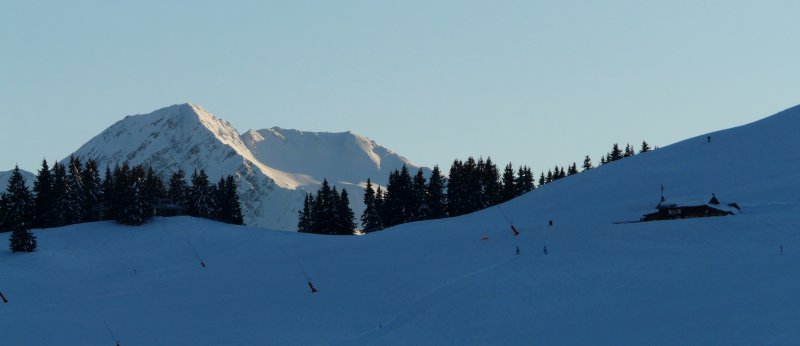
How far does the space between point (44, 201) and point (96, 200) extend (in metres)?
8.01

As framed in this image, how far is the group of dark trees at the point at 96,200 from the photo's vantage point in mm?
98062

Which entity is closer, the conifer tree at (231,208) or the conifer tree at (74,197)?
the conifer tree at (74,197)

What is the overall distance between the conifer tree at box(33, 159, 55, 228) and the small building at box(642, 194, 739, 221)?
59999 mm

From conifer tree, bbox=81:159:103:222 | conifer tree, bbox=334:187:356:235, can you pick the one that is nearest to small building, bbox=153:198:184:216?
conifer tree, bbox=81:159:103:222

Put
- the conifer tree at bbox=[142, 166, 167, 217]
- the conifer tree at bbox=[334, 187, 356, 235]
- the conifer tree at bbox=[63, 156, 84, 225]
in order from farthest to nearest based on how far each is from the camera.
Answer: the conifer tree at bbox=[334, 187, 356, 235] → the conifer tree at bbox=[63, 156, 84, 225] → the conifer tree at bbox=[142, 166, 167, 217]

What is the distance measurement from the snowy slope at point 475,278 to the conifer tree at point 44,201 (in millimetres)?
7699

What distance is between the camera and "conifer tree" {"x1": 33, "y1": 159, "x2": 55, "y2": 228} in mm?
101875

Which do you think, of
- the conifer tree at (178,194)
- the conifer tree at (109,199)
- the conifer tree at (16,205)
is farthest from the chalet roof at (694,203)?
the conifer tree at (178,194)

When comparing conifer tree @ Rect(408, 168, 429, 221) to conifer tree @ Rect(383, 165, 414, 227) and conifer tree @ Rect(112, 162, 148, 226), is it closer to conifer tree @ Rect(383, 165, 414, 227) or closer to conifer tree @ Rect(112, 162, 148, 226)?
conifer tree @ Rect(383, 165, 414, 227)

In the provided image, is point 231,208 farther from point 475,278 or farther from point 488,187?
point 475,278

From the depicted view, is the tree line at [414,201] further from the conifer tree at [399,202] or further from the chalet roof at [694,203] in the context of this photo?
the chalet roof at [694,203]

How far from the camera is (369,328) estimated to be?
4656 centimetres

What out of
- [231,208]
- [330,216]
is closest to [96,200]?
[231,208]

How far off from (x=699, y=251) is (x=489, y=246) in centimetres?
1544
